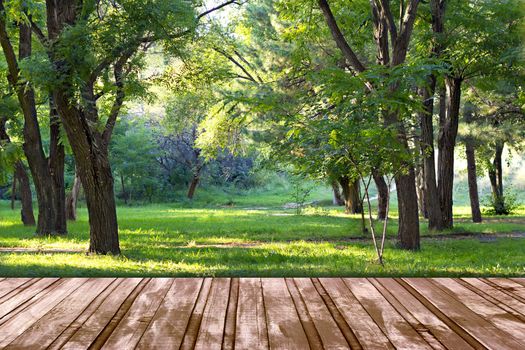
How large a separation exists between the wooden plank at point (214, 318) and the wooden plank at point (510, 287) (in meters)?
2.21

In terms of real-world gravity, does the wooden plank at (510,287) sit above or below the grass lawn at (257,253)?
above

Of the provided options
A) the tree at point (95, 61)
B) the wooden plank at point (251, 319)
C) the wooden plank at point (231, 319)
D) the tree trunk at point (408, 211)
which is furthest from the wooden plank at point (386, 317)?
the tree trunk at point (408, 211)

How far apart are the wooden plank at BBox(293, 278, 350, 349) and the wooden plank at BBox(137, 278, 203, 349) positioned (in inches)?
31.1

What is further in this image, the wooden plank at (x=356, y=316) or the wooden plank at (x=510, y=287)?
the wooden plank at (x=510, y=287)

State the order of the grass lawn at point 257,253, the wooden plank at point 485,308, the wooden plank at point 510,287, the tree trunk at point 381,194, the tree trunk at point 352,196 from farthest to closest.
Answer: the tree trunk at point 352,196, the tree trunk at point 381,194, the grass lawn at point 257,253, the wooden plank at point 510,287, the wooden plank at point 485,308

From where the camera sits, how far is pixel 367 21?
39.7ft

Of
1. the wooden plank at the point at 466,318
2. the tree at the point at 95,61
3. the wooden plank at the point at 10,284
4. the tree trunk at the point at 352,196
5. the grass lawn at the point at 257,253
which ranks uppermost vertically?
the tree at the point at 95,61

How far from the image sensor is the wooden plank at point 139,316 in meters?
2.98

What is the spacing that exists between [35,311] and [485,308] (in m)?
3.04

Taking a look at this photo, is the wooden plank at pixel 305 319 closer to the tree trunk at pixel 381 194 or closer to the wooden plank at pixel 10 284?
the wooden plank at pixel 10 284

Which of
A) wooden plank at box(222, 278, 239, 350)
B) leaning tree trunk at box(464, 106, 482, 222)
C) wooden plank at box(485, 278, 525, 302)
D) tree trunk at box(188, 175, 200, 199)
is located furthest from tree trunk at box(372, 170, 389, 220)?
tree trunk at box(188, 175, 200, 199)

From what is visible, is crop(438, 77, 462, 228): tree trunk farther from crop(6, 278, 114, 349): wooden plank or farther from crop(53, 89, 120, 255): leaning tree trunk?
crop(6, 278, 114, 349): wooden plank

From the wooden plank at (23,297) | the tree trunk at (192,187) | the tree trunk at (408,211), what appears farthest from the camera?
the tree trunk at (192,187)

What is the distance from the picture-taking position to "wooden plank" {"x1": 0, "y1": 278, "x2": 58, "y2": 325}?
143 inches
